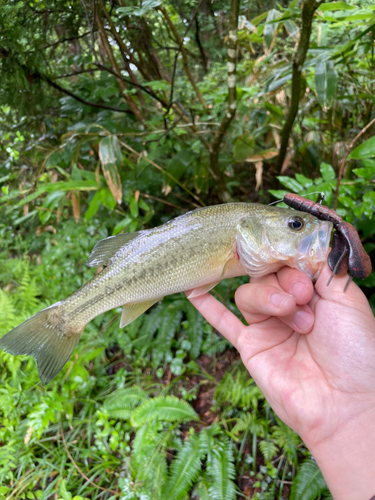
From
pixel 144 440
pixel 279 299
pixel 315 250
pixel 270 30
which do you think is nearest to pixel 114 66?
pixel 270 30

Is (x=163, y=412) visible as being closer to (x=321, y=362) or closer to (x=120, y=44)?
(x=321, y=362)

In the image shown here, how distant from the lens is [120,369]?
389 cm

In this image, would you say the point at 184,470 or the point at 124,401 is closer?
the point at 184,470

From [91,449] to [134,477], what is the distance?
561 mm

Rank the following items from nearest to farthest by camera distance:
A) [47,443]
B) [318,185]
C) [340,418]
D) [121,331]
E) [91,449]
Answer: [340,418] → [318,185] → [91,449] → [47,443] → [121,331]

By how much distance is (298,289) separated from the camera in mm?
1672

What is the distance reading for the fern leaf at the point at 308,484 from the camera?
2.43 m

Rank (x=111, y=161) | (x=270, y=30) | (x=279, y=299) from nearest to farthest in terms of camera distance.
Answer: (x=279, y=299) < (x=111, y=161) < (x=270, y=30)

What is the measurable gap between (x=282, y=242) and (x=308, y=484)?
7.13 feet

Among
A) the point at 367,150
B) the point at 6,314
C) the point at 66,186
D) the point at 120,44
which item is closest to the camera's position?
the point at 367,150

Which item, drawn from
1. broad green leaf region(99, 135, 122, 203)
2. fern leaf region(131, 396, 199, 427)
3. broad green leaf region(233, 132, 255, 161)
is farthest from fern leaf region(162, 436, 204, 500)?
broad green leaf region(233, 132, 255, 161)

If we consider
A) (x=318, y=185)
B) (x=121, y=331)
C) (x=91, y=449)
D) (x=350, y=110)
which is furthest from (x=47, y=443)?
(x=350, y=110)

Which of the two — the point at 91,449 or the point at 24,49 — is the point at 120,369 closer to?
the point at 91,449

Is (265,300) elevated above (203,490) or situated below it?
above
